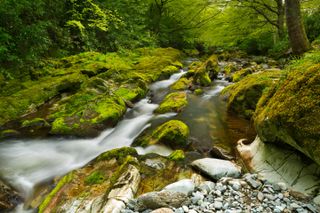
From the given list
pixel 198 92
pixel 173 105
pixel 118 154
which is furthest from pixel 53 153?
pixel 198 92

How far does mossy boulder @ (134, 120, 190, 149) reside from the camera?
587 centimetres

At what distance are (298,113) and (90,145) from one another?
4847 millimetres

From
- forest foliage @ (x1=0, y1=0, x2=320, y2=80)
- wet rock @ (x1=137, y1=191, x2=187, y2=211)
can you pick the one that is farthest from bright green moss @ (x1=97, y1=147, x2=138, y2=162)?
forest foliage @ (x1=0, y1=0, x2=320, y2=80)

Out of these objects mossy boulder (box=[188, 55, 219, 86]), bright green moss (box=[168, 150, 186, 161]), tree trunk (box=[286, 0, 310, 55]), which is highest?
tree trunk (box=[286, 0, 310, 55])

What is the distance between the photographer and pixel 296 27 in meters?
8.70

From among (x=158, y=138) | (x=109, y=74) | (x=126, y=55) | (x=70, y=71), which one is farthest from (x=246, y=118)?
(x=126, y=55)

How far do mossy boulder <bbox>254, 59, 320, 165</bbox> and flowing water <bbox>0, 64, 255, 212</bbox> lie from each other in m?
1.72

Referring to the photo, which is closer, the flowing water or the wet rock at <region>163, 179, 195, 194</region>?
the wet rock at <region>163, 179, 195, 194</region>

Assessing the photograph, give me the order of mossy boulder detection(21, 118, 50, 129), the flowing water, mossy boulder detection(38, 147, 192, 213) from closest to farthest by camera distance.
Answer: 1. mossy boulder detection(38, 147, 192, 213)
2. the flowing water
3. mossy boulder detection(21, 118, 50, 129)

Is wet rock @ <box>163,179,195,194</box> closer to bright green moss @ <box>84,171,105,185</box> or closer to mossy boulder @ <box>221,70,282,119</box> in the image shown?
bright green moss @ <box>84,171,105,185</box>

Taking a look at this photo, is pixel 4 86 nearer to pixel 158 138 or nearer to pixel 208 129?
pixel 158 138

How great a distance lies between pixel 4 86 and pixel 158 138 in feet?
21.7

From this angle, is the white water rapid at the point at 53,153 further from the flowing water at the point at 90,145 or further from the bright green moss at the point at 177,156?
the bright green moss at the point at 177,156

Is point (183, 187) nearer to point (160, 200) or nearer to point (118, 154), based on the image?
point (160, 200)
